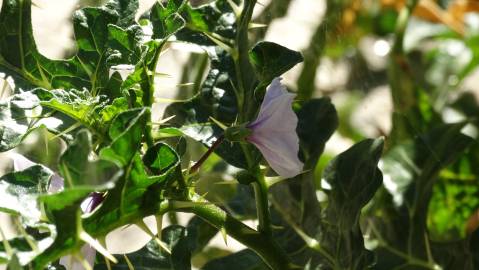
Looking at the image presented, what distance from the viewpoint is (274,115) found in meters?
0.58

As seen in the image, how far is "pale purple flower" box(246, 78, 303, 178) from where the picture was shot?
58 centimetres

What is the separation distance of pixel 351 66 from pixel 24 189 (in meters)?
1.12

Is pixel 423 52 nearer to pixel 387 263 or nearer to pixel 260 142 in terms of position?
pixel 387 263

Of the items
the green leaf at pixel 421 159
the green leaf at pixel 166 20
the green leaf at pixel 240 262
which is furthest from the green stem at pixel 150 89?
the green leaf at pixel 421 159

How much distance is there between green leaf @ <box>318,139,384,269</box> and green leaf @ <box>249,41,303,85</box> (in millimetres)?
138

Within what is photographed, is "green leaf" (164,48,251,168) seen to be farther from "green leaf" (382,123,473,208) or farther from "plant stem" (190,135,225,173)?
"green leaf" (382,123,473,208)

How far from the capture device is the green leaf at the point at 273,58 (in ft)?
1.89

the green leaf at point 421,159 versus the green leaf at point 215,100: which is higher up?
the green leaf at point 215,100

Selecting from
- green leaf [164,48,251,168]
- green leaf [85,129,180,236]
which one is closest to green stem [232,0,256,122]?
green leaf [164,48,251,168]

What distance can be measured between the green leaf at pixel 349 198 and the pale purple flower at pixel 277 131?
0.10m

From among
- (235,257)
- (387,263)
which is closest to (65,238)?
(235,257)

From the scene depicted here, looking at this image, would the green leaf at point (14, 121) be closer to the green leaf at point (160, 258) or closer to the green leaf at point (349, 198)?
the green leaf at point (160, 258)

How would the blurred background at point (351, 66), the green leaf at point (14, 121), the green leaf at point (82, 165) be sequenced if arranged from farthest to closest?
the blurred background at point (351, 66) → the green leaf at point (14, 121) → the green leaf at point (82, 165)

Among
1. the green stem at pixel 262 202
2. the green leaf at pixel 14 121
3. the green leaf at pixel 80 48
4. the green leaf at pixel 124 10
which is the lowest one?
the green stem at pixel 262 202
